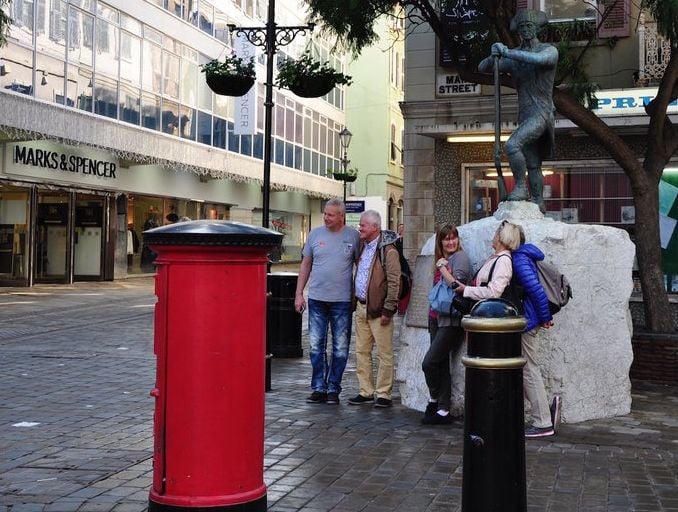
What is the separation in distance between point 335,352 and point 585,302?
2246 mm

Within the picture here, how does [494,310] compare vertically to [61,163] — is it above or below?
below

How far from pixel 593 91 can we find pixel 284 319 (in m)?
6.06

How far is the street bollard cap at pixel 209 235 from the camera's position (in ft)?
13.2

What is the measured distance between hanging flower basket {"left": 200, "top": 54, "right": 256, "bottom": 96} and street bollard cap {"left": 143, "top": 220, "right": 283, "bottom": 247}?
7.13 m

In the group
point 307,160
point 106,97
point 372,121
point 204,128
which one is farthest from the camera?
point 372,121

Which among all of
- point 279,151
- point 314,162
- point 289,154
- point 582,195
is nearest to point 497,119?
point 582,195

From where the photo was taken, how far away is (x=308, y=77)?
447 inches

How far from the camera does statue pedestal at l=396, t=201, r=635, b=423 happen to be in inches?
288

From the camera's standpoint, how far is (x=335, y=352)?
7906 mm

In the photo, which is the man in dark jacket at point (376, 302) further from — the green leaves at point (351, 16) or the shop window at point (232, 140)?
the shop window at point (232, 140)

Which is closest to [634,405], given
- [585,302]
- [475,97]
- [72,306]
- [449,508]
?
[585,302]

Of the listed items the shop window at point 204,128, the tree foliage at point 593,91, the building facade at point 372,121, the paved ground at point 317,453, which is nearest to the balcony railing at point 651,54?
the tree foliage at point 593,91

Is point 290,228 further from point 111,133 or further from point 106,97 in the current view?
point 106,97

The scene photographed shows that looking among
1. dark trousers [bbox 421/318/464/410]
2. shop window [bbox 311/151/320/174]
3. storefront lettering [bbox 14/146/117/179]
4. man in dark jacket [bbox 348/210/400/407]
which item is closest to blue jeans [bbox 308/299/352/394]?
man in dark jacket [bbox 348/210/400/407]
